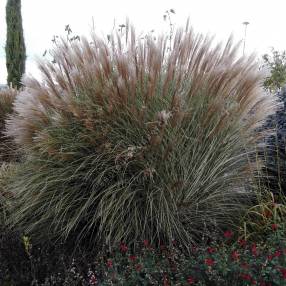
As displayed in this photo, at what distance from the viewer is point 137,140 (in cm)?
338

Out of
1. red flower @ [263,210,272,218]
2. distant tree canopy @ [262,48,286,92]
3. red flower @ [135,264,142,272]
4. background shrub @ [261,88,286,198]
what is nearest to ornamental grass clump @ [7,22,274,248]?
red flower @ [263,210,272,218]

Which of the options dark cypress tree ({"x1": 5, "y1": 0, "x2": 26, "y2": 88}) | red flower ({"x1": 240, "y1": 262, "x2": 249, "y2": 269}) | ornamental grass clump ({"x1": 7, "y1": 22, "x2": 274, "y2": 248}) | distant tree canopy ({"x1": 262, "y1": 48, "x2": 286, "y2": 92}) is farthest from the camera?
dark cypress tree ({"x1": 5, "y1": 0, "x2": 26, "y2": 88})

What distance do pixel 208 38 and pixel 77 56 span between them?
1074mm

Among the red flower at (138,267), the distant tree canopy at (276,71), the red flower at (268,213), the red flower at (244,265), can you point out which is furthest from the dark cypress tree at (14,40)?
the red flower at (244,265)

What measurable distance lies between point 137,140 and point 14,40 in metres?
11.8

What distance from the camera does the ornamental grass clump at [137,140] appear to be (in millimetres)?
3322

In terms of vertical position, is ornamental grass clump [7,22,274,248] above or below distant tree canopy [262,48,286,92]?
below

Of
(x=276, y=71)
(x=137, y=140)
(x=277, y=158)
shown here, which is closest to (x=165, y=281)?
(x=137, y=140)

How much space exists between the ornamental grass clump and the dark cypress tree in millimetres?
10838

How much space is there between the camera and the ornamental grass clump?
332 centimetres

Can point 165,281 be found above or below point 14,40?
below

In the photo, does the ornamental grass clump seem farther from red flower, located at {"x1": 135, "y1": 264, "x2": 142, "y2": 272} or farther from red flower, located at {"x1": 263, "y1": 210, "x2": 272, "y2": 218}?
red flower, located at {"x1": 135, "y1": 264, "x2": 142, "y2": 272}

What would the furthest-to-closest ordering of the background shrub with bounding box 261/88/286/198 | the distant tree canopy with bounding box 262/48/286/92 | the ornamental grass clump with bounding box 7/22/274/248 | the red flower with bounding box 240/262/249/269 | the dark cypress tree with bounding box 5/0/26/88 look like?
the dark cypress tree with bounding box 5/0/26/88 → the distant tree canopy with bounding box 262/48/286/92 → the background shrub with bounding box 261/88/286/198 → the ornamental grass clump with bounding box 7/22/274/248 → the red flower with bounding box 240/262/249/269

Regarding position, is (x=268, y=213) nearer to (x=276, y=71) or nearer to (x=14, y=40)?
(x=276, y=71)
